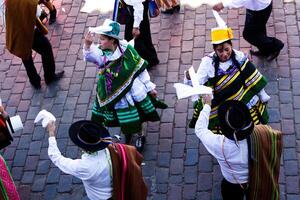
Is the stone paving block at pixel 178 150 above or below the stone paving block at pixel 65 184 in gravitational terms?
above

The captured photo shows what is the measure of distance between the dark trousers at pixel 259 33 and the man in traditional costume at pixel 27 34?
8.34 ft

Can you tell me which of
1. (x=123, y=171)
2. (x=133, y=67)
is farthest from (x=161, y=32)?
(x=123, y=171)

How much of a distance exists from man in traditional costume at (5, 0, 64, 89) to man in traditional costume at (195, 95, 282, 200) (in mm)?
2803

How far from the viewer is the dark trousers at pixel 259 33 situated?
699 centimetres

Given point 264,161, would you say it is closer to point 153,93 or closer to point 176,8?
point 153,93

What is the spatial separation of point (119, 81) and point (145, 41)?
1638mm

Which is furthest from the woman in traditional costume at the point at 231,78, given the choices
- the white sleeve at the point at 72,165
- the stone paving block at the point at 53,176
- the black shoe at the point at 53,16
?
the black shoe at the point at 53,16

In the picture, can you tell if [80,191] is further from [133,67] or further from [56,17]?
[56,17]

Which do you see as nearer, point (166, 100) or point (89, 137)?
point (89, 137)

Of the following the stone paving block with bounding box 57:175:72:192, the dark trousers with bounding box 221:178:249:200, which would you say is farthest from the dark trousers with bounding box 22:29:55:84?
the dark trousers with bounding box 221:178:249:200

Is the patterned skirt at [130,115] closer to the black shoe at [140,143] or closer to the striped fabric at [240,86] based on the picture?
the black shoe at [140,143]

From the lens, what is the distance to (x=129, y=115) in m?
6.14

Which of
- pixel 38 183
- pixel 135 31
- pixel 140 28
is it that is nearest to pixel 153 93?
pixel 135 31

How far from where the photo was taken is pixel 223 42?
562 cm
